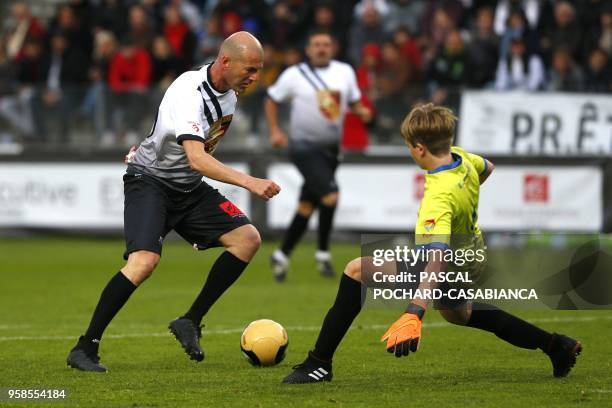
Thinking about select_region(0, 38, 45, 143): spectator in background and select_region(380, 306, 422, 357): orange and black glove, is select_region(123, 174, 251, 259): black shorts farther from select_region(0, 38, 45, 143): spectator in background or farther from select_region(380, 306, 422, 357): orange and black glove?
select_region(0, 38, 45, 143): spectator in background

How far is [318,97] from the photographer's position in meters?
13.1

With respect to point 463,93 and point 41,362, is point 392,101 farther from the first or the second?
point 41,362

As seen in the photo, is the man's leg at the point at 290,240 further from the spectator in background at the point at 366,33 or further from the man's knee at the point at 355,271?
the man's knee at the point at 355,271

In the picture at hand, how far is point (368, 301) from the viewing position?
6.54m

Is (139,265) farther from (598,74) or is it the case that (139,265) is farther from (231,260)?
(598,74)

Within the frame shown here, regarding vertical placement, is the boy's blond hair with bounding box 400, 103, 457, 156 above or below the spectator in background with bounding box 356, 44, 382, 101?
below

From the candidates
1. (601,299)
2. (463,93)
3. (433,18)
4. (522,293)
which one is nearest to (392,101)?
(463,93)

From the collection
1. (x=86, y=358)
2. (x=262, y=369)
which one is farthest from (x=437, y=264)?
(x=86, y=358)

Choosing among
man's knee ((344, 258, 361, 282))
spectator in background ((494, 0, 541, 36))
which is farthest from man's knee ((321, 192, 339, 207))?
man's knee ((344, 258, 361, 282))

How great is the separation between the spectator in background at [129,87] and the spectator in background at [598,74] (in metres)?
6.49

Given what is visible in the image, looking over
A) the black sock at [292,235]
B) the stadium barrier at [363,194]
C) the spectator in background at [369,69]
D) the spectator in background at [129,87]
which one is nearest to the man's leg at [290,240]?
the black sock at [292,235]

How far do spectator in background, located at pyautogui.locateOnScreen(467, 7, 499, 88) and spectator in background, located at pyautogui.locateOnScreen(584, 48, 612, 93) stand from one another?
1.40 meters

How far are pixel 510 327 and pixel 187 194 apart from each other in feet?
7.63

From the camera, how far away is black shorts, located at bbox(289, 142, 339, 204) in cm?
1284
